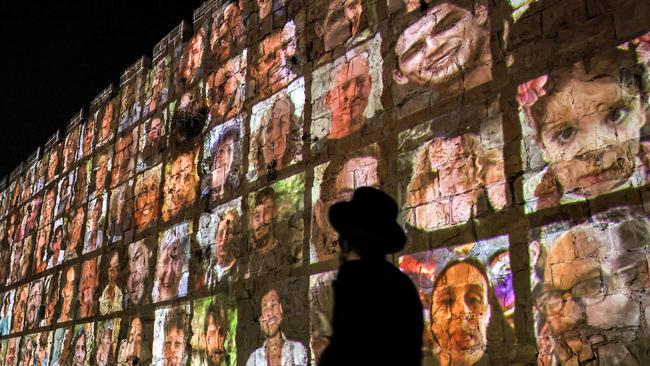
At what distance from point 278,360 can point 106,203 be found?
573 centimetres

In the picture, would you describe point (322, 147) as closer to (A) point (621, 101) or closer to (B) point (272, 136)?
(B) point (272, 136)

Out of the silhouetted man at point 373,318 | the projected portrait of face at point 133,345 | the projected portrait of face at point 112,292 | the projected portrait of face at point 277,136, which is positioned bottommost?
the silhouetted man at point 373,318

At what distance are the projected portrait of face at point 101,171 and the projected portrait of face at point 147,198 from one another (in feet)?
5.30

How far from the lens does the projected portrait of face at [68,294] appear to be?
1074cm

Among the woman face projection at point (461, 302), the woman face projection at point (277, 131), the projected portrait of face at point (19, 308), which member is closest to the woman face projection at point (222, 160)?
the woman face projection at point (277, 131)

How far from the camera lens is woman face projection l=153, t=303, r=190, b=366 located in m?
7.33

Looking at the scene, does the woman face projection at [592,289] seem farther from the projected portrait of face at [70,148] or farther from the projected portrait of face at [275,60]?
the projected portrait of face at [70,148]

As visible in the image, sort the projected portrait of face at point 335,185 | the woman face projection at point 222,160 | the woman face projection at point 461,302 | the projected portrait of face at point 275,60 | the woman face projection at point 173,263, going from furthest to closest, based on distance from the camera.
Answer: the woman face projection at point 173,263 < the woman face projection at point 222,160 < the projected portrait of face at point 275,60 < the projected portrait of face at point 335,185 < the woman face projection at point 461,302

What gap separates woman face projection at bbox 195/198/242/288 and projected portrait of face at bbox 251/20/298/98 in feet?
4.49

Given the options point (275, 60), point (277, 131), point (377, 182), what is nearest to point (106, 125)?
point (275, 60)

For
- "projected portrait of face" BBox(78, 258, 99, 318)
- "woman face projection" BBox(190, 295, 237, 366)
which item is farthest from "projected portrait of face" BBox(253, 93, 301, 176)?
"projected portrait of face" BBox(78, 258, 99, 318)

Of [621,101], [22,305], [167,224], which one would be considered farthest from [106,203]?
[621,101]

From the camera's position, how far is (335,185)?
5668 mm

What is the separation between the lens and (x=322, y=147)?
5918 mm
